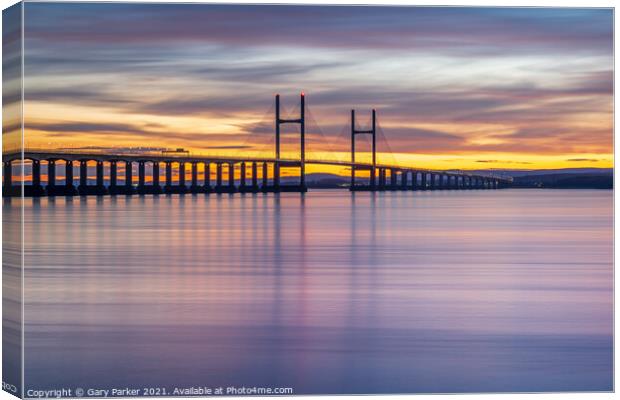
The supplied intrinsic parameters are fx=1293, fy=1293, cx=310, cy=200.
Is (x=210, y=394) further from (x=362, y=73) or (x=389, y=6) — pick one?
(x=362, y=73)

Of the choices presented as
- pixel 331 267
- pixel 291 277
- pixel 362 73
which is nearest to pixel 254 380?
pixel 362 73

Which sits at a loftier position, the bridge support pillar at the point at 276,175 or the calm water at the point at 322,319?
the calm water at the point at 322,319

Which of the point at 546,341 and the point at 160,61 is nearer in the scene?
the point at 546,341

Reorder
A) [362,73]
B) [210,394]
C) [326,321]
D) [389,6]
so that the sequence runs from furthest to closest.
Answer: [362,73]
[326,321]
[389,6]
[210,394]

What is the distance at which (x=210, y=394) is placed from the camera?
6.41 metres

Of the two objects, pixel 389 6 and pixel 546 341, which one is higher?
pixel 389 6

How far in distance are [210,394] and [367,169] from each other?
45.1 meters

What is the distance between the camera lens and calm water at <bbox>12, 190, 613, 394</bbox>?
671 cm

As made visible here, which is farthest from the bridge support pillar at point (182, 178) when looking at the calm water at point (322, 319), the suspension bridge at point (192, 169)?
the calm water at point (322, 319)

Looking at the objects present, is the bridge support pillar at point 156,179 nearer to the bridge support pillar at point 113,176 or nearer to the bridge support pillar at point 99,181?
the bridge support pillar at point 113,176

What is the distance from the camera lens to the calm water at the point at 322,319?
6.71 m

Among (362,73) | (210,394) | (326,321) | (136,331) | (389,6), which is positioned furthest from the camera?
(362,73)

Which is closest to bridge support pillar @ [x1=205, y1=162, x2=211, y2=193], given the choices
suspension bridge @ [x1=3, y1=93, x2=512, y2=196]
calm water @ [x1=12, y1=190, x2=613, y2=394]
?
suspension bridge @ [x1=3, y1=93, x2=512, y2=196]

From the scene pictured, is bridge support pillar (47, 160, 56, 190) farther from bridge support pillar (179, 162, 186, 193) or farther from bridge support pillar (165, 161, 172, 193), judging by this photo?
bridge support pillar (179, 162, 186, 193)
